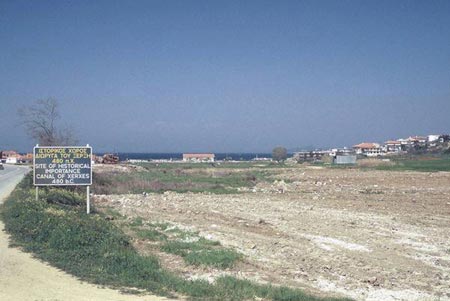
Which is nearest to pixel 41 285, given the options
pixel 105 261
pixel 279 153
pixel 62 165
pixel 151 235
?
pixel 105 261

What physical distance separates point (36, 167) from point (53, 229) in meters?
7.11

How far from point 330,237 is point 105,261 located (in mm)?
11086

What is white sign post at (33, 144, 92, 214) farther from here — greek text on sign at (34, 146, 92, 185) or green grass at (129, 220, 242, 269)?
green grass at (129, 220, 242, 269)

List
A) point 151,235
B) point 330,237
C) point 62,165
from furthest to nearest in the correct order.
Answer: point 62,165
point 330,237
point 151,235

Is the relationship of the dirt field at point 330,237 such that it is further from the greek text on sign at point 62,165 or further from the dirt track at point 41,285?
the greek text on sign at point 62,165

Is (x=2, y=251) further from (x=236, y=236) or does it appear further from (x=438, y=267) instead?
(x=438, y=267)

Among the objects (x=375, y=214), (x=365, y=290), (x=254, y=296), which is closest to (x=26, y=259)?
(x=254, y=296)

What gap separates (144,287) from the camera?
11.5 m

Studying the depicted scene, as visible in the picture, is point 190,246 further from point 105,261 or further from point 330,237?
point 330,237

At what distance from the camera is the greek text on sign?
2305 centimetres

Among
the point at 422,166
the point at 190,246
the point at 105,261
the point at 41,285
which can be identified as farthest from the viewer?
the point at 422,166

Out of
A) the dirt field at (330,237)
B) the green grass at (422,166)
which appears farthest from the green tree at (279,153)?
the dirt field at (330,237)

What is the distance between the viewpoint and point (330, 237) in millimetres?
21859

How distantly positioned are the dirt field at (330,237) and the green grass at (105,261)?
4.37 ft
